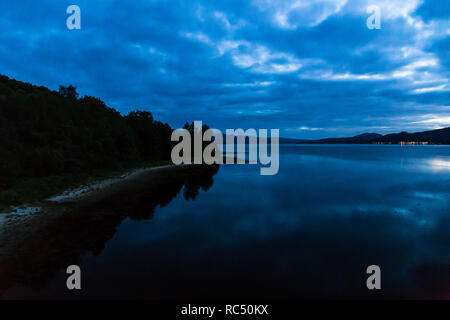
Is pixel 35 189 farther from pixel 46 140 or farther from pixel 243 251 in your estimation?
pixel 243 251

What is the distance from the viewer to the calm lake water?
1201 cm

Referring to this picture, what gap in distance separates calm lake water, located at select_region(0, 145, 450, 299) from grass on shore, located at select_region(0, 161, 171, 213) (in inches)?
262

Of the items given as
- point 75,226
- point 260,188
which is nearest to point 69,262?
point 75,226

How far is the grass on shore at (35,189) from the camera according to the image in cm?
2261

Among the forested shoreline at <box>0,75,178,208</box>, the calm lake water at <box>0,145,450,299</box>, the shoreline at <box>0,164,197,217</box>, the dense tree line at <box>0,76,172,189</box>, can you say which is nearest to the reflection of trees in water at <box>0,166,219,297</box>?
the calm lake water at <box>0,145,450,299</box>

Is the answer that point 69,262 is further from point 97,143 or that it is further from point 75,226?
point 97,143

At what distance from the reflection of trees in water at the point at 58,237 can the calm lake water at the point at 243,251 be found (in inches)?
3.9

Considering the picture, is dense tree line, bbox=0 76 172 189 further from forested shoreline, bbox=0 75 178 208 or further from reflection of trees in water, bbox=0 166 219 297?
reflection of trees in water, bbox=0 166 219 297

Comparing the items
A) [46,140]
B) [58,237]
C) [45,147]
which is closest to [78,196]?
[45,147]

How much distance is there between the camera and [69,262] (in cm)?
1416

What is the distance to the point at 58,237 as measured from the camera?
17156mm

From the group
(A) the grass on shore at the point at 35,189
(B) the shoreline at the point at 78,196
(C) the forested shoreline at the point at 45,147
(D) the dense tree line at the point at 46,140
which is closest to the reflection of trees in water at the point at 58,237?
(B) the shoreline at the point at 78,196

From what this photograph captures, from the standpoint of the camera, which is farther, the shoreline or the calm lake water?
the shoreline
